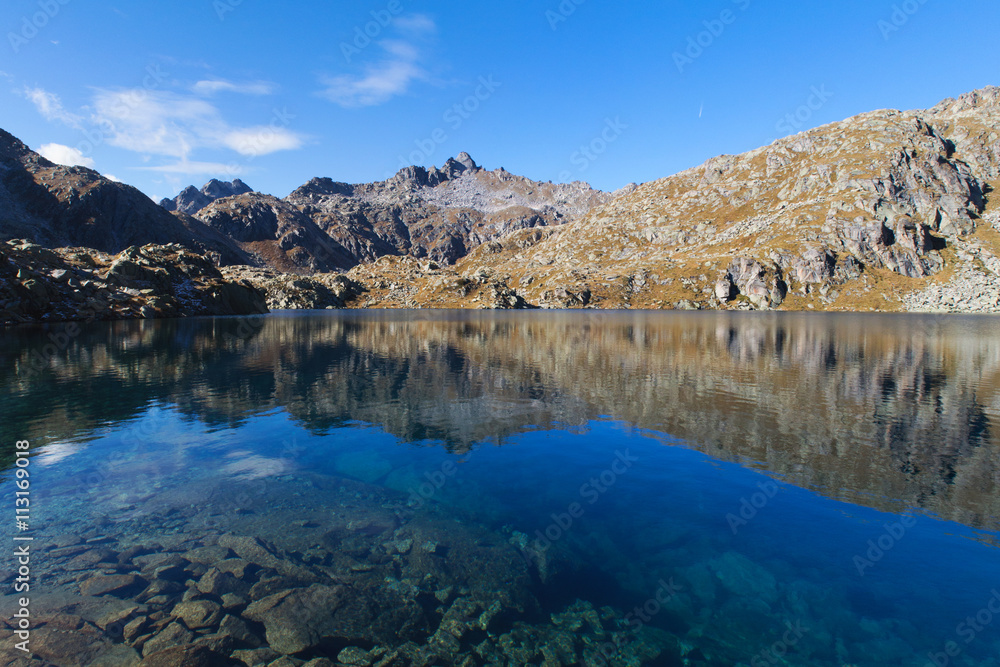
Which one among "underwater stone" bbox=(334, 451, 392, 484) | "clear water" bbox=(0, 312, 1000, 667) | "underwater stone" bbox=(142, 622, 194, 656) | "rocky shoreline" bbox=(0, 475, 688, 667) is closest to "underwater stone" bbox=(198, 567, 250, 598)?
"rocky shoreline" bbox=(0, 475, 688, 667)

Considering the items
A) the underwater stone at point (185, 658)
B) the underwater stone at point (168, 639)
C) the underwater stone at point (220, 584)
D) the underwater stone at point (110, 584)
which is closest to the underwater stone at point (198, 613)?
the underwater stone at point (168, 639)

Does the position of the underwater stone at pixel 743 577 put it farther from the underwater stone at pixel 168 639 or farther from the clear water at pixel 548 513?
the underwater stone at pixel 168 639

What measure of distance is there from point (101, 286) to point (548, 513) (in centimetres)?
18668

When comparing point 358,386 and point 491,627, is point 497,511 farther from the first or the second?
point 358,386

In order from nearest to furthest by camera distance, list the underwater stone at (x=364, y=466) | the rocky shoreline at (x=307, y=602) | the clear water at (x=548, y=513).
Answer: the rocky shoreline at (x=307, y=602), the clear water at (x=548, y=513), the underwater stone at (x=364, y=466)

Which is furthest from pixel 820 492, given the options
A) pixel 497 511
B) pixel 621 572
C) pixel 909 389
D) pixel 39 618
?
pixel 909 389

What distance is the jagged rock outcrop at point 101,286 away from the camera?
12200 centimetres

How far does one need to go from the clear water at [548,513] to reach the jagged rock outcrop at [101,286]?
113366 millimetres

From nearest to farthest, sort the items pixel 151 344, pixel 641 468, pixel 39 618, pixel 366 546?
pixel 39 618
pixel 366 546
pixel 641 468
pixel 151 344

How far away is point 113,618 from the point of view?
40.2 ft

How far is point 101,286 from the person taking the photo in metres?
148

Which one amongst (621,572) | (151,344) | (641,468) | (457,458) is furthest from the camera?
(151,344)

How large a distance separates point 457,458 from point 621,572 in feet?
42.3

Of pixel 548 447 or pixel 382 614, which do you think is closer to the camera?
pixel 382 614
